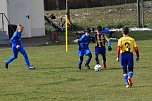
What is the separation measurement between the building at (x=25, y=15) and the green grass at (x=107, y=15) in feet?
45.1

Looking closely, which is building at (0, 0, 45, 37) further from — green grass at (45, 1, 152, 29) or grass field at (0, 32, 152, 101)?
grass field at (0, 32, 152, 101)

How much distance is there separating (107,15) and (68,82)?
145ft

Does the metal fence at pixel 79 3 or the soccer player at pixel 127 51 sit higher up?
the metal fence at pixel 79 3

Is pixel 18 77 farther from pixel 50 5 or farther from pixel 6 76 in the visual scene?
pixel 50 5

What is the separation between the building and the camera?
1510 inches

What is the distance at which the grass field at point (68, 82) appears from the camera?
1353 cm

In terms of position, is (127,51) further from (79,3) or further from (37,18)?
(79,3)

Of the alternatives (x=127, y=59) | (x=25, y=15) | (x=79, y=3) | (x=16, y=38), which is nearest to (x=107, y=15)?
(x=79, y=3)

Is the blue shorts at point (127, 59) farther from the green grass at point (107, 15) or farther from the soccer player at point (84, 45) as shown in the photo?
the green grass at point (107, 15)

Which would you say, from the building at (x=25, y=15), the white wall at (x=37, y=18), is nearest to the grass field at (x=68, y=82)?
the building at (x=25, y=15)

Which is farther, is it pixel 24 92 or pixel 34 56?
pixel 34 56

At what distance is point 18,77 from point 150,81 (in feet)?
15.0

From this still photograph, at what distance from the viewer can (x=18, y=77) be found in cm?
1794

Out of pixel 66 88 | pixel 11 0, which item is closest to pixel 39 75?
pixel 66 88
